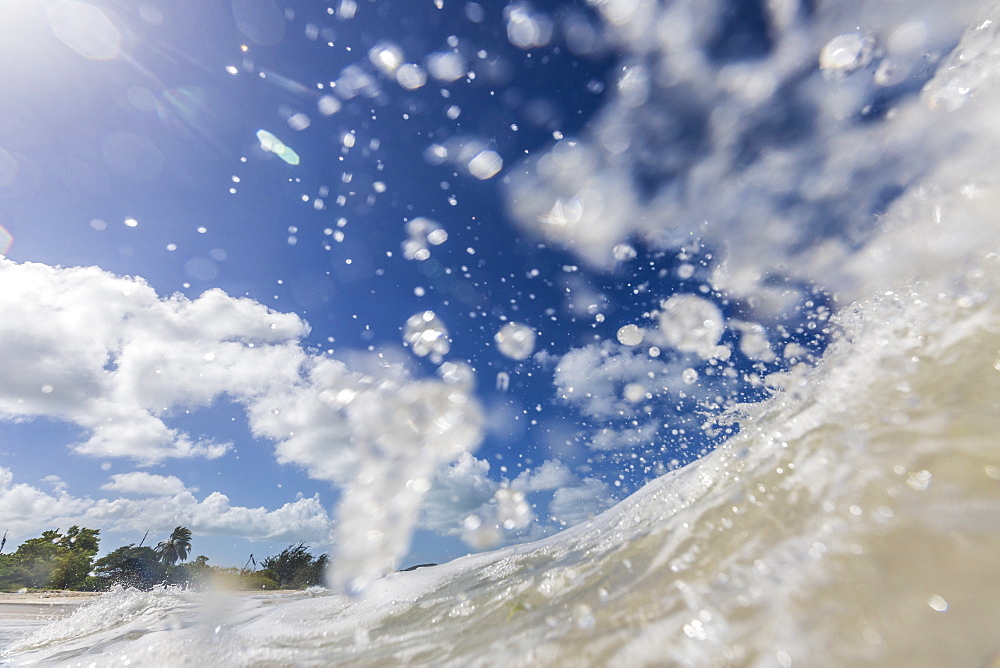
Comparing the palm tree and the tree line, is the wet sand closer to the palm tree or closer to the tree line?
the tree line

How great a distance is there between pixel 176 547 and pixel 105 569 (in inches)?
1120

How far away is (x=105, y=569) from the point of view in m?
51.1

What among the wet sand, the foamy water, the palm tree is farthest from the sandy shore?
the palm tree

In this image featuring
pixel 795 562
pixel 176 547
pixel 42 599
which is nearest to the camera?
pixel 795 562

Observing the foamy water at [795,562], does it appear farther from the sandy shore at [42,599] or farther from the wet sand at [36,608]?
the sandy shore at [42,599]

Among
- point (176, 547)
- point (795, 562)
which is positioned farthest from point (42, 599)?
point (176, 547)

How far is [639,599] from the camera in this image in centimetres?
284

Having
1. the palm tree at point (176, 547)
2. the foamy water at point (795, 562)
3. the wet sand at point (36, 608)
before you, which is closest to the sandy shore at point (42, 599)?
the wet sand at point (36, 608)

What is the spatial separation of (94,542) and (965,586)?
7436 cm

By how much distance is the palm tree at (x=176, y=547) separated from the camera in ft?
241

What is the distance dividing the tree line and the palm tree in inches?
146

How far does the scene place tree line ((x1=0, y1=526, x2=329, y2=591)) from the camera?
41.4 metres

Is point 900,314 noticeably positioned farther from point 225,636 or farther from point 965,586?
point 225,636

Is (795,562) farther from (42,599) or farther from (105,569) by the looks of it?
(105,569)
